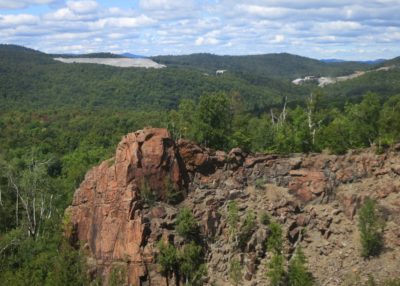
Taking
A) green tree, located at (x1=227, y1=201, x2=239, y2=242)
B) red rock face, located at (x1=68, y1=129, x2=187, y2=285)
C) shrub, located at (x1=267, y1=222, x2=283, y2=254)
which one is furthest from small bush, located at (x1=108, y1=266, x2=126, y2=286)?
shrub, located at (x1=267, y1=222, x2=283, y2=254)

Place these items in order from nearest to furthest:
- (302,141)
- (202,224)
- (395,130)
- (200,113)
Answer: (202,224) < (395,130) < (302,141) < (200,113)

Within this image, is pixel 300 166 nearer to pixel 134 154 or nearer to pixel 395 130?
pixel 395 130

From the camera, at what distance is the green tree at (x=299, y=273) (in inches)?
1431

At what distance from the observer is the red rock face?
41.0 metres

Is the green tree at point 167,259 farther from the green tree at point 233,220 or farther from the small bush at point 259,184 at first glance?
the small bush at point 259,184

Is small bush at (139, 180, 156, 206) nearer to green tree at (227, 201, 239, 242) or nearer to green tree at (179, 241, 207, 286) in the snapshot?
green tree at (179, 241, 207, 286)

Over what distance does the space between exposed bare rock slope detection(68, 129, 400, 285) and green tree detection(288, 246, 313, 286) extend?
1.24 m

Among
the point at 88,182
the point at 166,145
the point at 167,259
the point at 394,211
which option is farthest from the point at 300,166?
the point at 88,182

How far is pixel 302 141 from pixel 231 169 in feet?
33.4

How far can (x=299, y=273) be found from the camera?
36.6 m

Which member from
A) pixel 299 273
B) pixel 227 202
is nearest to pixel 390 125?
pixel 227 202

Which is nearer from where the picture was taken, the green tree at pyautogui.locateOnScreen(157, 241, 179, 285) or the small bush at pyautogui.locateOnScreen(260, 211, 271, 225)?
the green tree at pyautogui.locateOnScreen(157, 241, 179, 285)

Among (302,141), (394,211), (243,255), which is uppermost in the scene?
(302,141)

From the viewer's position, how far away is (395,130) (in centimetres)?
4859
